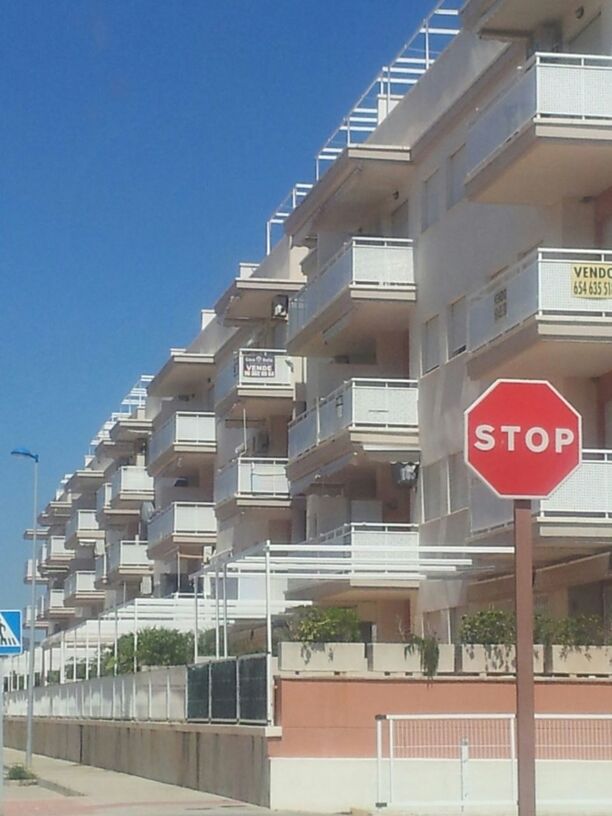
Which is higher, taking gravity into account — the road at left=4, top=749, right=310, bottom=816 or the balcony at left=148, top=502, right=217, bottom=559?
the balcony at left=148, top=502, right=217, bottom=559

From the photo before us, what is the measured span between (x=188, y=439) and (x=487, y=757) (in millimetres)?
35809

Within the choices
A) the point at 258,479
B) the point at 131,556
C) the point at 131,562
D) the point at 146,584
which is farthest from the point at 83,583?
the point at 258,479

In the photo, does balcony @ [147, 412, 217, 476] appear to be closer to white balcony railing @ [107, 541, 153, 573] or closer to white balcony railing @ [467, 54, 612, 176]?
white balcony railing @ [107, 541, 153, 573]

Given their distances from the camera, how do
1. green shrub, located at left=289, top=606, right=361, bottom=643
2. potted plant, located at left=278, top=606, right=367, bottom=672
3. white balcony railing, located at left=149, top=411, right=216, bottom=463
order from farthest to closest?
white balcony railing, located at left=149, top=411, right=216, bottom=463 → green shrub, located at left=289, top=606, right=361, bottom=643 → potted plant, located at left=278, top=606, right=367, bottom=672

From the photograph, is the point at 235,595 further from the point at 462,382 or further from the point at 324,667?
the point at 324,667

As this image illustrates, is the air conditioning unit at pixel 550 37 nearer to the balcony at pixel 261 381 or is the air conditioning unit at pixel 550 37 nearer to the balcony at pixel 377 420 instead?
the balcony at pixel 377 420

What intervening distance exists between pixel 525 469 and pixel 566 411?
373 mm

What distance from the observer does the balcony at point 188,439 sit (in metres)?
55.4

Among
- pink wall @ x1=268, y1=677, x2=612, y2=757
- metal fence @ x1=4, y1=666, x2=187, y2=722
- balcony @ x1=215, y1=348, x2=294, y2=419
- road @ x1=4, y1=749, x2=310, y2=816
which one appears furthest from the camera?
balcony @ x1=215, y1=348, x2=294, y2=419

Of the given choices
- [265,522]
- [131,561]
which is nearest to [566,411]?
[265,522]

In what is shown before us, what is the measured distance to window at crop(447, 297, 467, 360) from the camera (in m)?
32.6

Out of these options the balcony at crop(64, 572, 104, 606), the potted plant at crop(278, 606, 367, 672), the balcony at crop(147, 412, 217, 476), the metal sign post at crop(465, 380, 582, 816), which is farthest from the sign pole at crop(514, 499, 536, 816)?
the balcony at crop(64, 572, 104, 606)

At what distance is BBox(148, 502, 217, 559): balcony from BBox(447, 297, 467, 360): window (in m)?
22.4

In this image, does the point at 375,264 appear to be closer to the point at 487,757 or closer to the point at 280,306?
the point at 280,306
